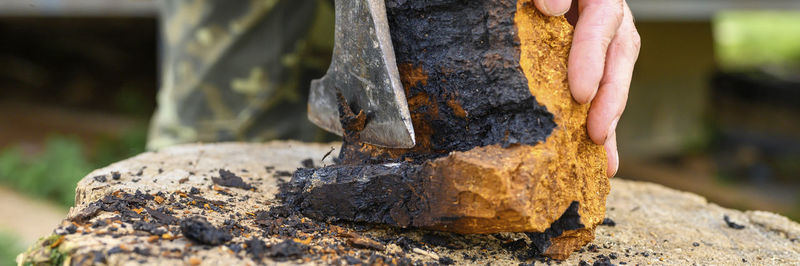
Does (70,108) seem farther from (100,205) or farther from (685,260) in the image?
(685,260)

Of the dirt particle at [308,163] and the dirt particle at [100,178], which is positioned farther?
the dirt particle at [308,163]

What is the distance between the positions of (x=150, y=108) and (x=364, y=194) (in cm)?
588

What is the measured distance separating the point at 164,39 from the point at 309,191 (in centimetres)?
217

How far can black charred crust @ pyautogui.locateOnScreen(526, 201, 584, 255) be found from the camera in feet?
5.59

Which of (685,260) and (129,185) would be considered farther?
(129,185)

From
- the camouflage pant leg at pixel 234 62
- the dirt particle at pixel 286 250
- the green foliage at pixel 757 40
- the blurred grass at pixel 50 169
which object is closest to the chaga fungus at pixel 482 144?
the dirt particle at pixel 286 250

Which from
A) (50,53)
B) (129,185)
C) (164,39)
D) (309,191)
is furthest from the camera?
(50,53)

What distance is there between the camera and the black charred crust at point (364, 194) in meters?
1.71

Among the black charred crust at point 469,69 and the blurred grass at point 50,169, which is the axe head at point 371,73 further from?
the blurred grass at point 50,169

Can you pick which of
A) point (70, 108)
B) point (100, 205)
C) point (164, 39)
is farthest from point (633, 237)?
point (70, 108)

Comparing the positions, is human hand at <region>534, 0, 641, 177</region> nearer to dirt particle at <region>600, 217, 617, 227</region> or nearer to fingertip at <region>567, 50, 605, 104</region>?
fingertip at <region>567, 50, 605, 104</region>

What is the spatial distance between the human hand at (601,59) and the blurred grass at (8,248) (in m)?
3.03

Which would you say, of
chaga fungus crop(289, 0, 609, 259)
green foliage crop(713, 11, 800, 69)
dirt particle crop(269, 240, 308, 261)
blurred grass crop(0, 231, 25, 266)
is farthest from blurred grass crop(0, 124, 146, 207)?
green foliage crop(713, 11, 800, 69)

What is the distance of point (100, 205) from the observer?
5.65ft
